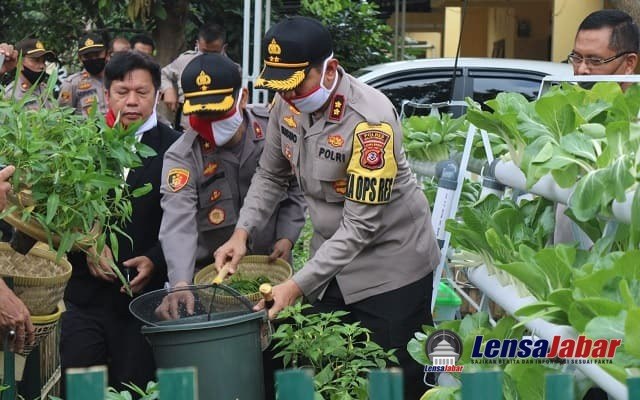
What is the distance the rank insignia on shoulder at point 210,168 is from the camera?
4379mm

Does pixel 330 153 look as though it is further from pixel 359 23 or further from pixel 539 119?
pixel 359 23

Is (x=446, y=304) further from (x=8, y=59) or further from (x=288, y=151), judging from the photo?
(x=8, y=59)

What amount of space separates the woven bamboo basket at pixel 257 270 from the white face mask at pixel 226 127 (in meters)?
0.48

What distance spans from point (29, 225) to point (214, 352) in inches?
26.7

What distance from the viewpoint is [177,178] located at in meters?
4.28

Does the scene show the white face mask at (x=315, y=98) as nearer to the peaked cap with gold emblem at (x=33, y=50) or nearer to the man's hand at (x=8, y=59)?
the man's hand at (x=8, y=59)

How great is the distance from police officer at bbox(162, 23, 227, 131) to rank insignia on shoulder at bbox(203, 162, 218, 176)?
3.80 m

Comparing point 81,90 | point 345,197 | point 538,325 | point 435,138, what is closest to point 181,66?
point 81,90

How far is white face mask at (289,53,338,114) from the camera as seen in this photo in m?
3.72

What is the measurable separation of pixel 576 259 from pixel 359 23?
11.4m

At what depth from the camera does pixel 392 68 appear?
8.97 metres

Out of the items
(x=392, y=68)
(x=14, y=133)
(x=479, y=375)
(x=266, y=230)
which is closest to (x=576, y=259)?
(x=479, y=375)

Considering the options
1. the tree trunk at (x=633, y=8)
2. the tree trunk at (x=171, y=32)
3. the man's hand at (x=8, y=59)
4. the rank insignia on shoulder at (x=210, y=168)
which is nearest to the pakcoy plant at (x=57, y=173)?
the rank insignia on shoulder at (x=210, y=168)

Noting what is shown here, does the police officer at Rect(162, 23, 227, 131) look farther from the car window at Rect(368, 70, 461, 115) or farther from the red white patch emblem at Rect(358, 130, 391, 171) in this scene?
the red white patch emblem at Rect(358, 130, 391, 171)
